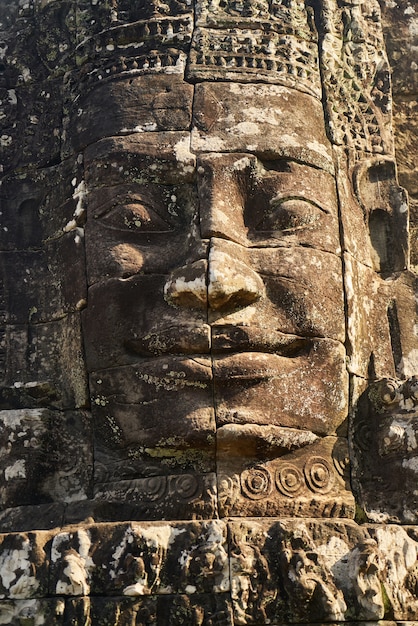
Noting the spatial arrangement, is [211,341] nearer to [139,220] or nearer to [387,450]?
[139,220]

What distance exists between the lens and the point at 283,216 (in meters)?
6.96

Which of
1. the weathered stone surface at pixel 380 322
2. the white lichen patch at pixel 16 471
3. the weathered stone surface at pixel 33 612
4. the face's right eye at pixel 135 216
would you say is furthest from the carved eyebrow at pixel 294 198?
the weathered stone surface at pixel 33 612

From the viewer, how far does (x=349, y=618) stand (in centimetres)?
591

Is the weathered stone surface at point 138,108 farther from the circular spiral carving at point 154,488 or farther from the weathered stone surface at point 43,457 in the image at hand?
the circular spiral carving at point 154,488

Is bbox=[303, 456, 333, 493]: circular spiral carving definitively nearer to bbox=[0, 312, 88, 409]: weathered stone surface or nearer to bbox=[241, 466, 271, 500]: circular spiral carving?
bbox=[241, 466, 271, 500]: circular spiral carving

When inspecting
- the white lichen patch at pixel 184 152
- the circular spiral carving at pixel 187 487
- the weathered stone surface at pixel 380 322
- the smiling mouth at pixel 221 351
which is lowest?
the circular spiral carving at pixel 187 487

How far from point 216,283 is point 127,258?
67 centimetres

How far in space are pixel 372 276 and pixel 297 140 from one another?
101 cm

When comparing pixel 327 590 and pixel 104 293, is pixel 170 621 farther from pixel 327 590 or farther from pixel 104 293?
pixel 104 293

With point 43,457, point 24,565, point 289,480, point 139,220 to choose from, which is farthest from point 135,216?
point 24,565

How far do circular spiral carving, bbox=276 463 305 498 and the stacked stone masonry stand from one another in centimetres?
2

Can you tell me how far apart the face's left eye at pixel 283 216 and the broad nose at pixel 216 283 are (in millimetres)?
348

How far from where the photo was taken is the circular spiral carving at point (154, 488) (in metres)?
6.49

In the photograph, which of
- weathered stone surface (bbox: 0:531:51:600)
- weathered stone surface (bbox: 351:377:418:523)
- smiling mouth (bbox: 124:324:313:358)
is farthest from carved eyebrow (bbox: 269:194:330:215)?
weathered stone surface (bbox: 0:531:51:600)
